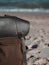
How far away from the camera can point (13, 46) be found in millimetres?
2180

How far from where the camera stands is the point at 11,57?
2201 millimetres

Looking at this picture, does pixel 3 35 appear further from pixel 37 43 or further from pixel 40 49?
pixel 37 43

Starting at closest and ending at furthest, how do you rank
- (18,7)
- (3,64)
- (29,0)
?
(3,64), (18,7), (29,0)

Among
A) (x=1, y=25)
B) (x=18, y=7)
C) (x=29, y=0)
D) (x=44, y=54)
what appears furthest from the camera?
(x=29, y=0)

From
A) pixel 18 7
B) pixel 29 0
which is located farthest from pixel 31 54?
pixel 29 0

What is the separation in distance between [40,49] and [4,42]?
2.44 metres

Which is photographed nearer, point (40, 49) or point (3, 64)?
point (3, 64)

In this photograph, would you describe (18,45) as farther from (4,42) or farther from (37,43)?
(37,43)

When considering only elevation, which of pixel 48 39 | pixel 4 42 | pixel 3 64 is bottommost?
pixel 48 39

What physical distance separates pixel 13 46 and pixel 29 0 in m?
12.7

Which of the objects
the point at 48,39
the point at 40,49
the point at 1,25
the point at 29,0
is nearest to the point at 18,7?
the point at 29,0

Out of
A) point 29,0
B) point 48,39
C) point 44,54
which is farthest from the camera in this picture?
point 29,0

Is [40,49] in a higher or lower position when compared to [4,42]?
lower

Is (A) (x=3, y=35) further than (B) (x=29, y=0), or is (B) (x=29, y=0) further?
(B) (x=29, y=0)
